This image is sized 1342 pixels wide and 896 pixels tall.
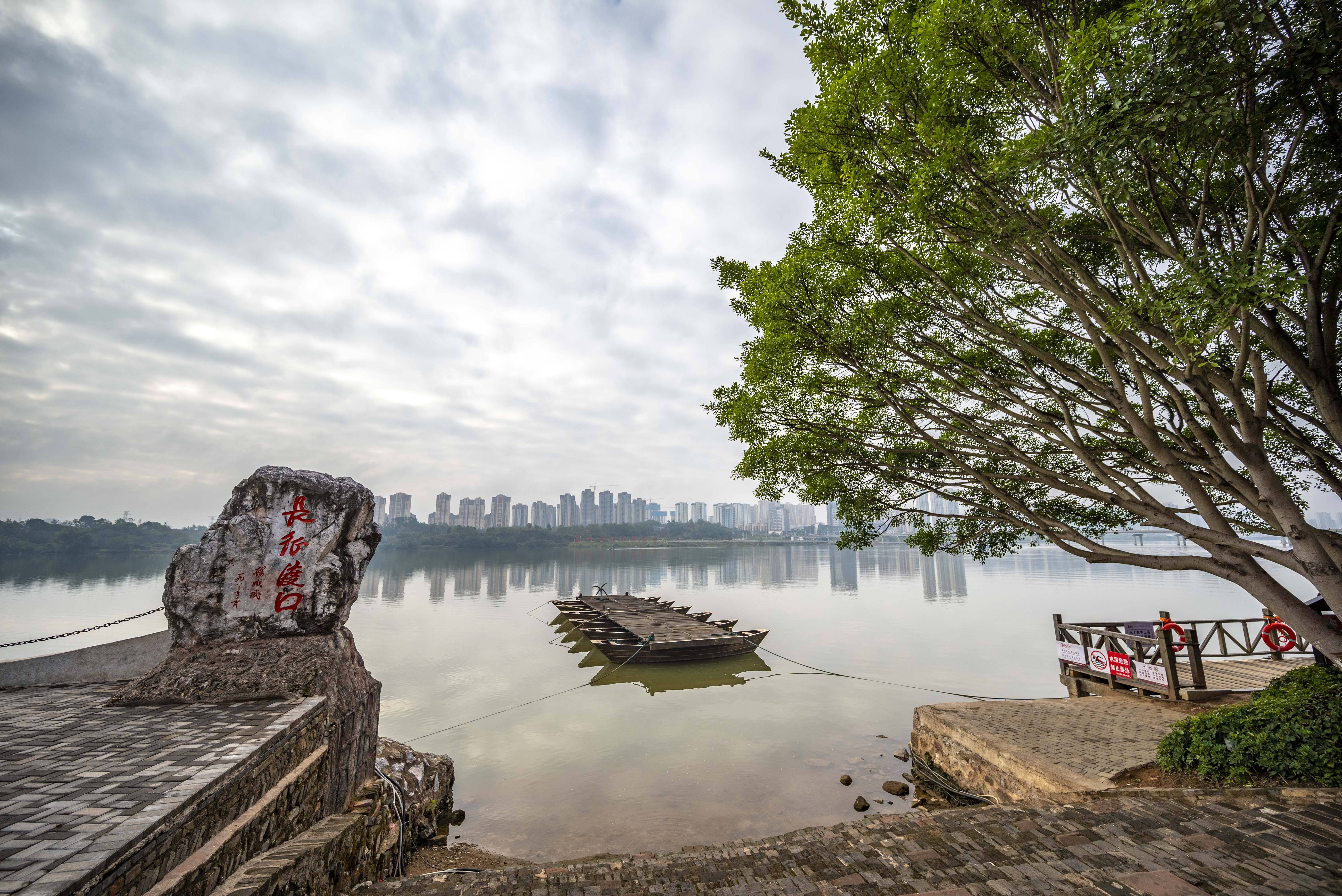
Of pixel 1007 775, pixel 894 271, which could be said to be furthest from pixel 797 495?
pixel 1007 775

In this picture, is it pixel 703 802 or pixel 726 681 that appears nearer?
pixel 703 802

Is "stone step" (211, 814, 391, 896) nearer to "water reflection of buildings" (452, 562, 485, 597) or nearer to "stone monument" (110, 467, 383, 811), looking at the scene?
"stone monument" (110, 467, 383, 811)

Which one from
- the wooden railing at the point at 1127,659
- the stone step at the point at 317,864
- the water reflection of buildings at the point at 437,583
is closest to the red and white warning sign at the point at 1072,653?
A: the wooden railing at the point at 1127,659

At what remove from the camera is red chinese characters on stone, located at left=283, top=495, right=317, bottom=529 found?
680 centimetres

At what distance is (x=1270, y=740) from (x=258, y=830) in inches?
320

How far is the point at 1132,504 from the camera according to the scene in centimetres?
558

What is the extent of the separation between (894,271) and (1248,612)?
124 ft

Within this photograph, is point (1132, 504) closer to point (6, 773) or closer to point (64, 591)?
point (6, 773)

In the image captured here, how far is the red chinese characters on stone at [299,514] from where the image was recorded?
680 cm

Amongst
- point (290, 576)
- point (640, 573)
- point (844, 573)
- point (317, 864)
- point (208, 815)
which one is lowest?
point (640, 573)

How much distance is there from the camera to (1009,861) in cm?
376

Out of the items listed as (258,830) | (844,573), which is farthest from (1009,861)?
(844,573)

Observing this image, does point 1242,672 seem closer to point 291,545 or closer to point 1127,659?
point 1127,659

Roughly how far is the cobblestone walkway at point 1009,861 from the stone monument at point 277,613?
288 cm
